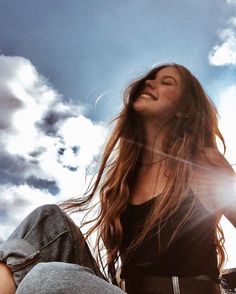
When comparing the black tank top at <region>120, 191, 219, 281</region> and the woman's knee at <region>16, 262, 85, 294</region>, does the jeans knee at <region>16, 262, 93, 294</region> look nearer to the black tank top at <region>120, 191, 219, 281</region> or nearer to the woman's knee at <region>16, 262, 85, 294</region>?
the woman's knee at <region>16, 262, 85, 294</region>

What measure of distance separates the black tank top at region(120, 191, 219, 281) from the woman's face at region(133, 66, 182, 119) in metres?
0.51

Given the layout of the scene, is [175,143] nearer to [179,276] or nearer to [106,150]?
[106,150]

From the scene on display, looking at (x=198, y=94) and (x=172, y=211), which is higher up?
(x=198, y=94)

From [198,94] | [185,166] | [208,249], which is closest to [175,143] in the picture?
[185,166]

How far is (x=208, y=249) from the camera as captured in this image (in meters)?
1.76

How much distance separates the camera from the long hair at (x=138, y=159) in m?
1.93

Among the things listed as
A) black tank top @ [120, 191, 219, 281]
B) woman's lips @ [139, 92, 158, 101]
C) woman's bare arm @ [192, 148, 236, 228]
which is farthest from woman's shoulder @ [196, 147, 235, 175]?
woman's lips @ [139, 92, 158, 101]

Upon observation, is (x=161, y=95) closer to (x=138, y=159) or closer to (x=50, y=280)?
(x=138, y=159)

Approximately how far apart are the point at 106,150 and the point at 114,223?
0.62 meters

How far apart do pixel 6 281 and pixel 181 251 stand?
0.69 m

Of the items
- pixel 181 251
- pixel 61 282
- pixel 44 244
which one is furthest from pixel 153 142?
pixel 61 282

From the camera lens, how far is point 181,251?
5.65 ft

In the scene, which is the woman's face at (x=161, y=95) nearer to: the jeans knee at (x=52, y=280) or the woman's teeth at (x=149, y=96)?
the woman's teeth at (x=149, y=96)

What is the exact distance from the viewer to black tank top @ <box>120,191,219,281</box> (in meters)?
1.67
